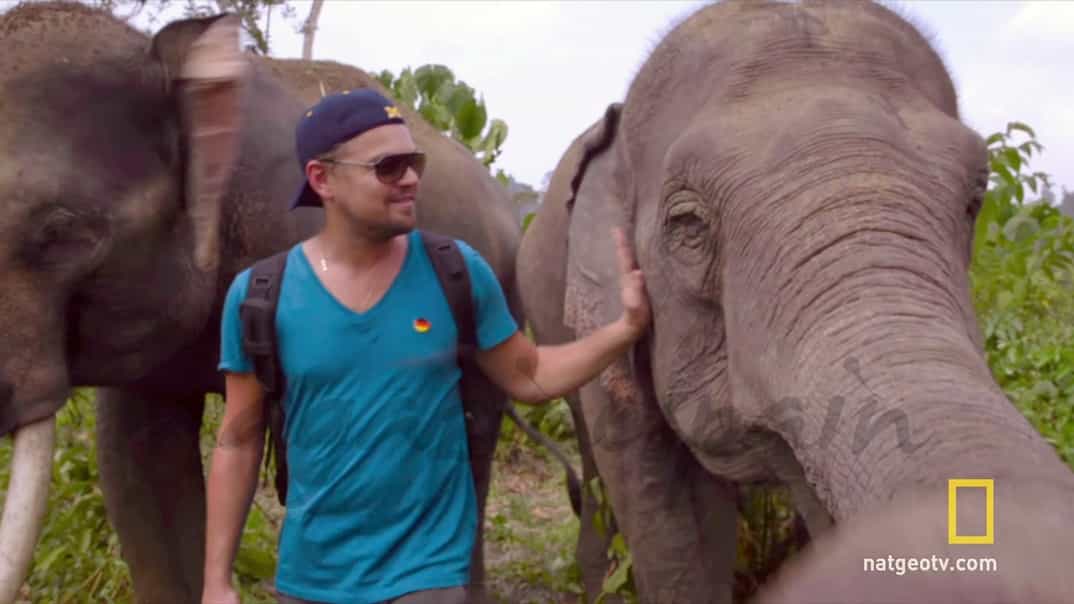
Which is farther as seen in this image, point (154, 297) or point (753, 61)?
point (154, 297)

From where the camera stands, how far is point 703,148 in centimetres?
269

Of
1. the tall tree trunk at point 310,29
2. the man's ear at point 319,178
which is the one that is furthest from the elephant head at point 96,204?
the tall tree trunk at point 310,29

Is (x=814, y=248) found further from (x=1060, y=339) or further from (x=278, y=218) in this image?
(x=1060, y=339)

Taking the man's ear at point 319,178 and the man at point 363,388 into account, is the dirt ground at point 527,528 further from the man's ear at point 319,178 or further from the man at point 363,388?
the man's ear at point 319,178

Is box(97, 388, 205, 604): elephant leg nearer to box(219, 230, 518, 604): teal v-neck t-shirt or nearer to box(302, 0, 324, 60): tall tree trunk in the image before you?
box(219, 230, 518, 604): teal v-neck t-shirt

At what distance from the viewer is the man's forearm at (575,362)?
9.41 feet

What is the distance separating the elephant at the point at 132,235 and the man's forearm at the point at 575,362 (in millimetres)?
325

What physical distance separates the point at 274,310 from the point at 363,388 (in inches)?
9.0

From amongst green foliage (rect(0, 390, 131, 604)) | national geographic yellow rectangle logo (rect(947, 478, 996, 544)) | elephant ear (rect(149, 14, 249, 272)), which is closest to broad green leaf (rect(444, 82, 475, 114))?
green foliage (rect(0, 390, 131, 604))

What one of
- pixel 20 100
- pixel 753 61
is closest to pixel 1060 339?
pixel 753 61

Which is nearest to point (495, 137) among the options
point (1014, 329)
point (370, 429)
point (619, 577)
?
point (1014, 329)

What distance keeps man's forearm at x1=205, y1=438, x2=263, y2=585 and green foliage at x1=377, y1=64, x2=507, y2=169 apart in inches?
200

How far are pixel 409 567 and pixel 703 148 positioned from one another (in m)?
0.99

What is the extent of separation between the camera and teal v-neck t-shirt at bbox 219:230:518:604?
2717 millimetres
